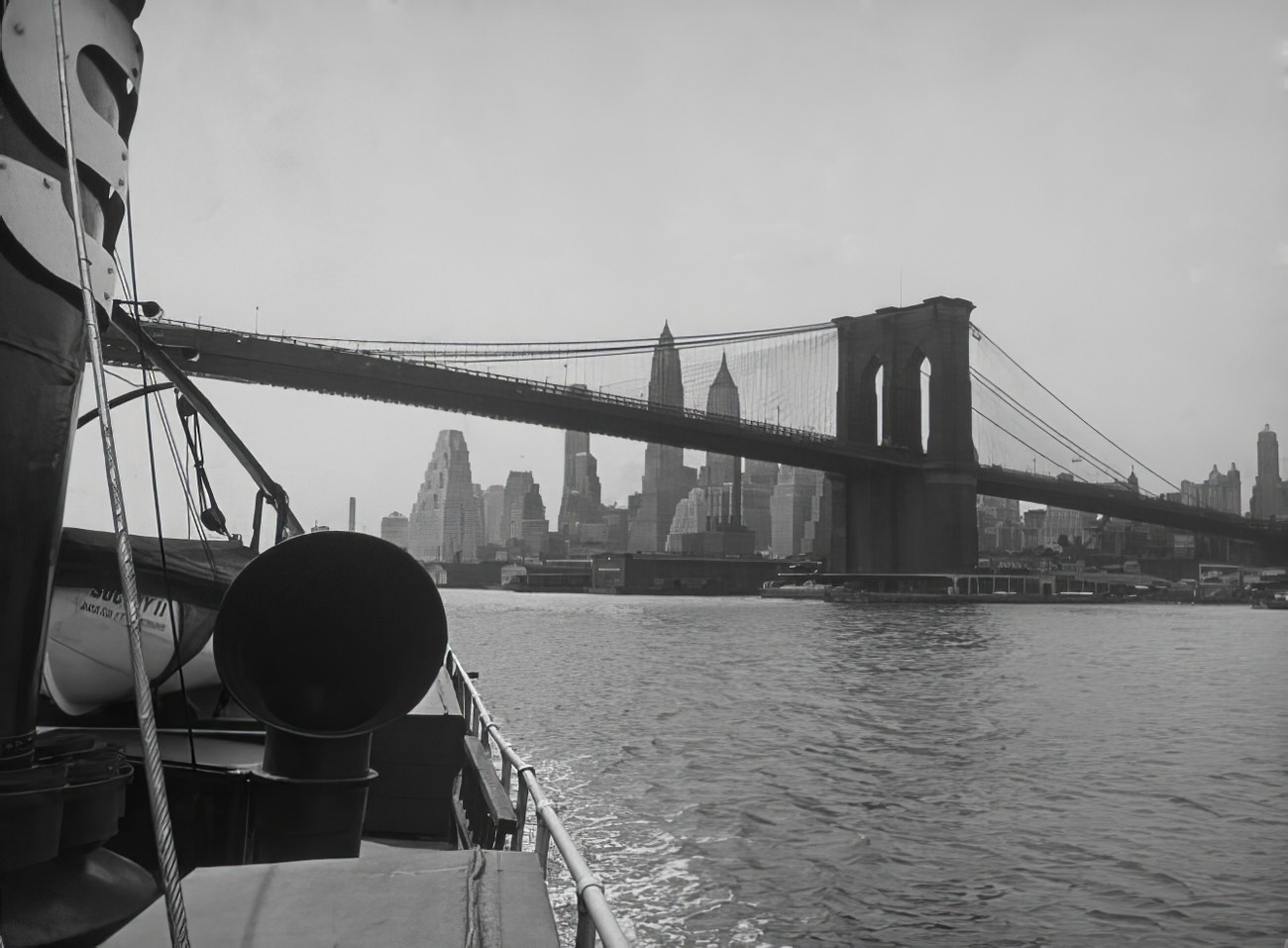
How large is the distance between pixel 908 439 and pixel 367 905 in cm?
6897

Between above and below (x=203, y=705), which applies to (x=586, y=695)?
below

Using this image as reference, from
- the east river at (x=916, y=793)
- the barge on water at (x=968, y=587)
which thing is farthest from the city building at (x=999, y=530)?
the east river at (x=916, y=793)

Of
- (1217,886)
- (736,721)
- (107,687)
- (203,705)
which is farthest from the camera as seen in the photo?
(736,721)

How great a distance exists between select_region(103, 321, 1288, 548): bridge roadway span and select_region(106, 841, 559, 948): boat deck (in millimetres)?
36593

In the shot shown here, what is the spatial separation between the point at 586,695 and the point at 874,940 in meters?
13.8

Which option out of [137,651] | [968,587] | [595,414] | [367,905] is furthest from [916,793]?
[968,587]

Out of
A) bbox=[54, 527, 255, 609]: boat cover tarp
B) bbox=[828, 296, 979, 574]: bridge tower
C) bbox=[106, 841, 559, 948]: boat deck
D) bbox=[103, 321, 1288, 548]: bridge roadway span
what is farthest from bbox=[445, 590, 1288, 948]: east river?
bbox=[828, 296, 979, 574]: bridge tower

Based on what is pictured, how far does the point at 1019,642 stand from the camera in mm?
35875

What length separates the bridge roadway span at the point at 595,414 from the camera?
147 feet

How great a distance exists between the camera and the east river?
27.9 feet

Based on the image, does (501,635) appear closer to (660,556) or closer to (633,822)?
(633,822)

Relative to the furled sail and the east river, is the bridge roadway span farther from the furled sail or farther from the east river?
→ the furled sail

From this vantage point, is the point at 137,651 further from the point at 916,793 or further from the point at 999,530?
the point at 999,530

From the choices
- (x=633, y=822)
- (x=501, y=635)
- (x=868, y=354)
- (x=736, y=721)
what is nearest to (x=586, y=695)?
(x=736, y=721)
